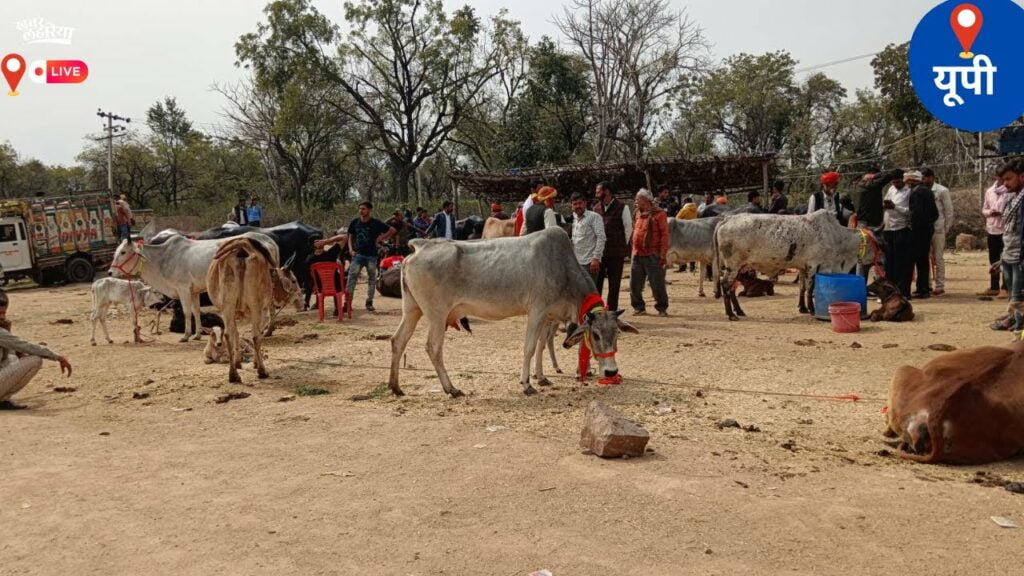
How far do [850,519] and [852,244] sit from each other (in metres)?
9.32

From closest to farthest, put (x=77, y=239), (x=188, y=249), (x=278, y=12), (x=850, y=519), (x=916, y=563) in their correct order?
(x=916, y=563), (x=850, y=519), (x=188, y=249), (x=77, y=239), (x=278, y=12)

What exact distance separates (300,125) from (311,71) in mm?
2695

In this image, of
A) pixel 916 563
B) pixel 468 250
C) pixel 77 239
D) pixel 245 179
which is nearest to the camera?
pixel 916 563

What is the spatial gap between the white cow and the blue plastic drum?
94 centimetres

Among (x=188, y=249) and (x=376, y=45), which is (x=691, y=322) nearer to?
(x=188, y=249)

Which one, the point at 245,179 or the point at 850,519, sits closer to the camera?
the point at 850,519

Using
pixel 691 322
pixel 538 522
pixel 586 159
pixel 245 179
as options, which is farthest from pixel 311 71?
pixel 538 522

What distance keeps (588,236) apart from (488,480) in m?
5.96

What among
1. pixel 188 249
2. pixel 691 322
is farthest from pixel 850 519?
pixel 188 249

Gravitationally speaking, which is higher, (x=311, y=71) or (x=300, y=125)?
(x=311, y=71)

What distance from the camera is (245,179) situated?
52.5m

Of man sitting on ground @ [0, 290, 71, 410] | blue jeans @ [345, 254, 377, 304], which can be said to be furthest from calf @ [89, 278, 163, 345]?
man sitting on ground @ [0, 290, 71, 410]

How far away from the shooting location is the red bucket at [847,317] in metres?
10.8

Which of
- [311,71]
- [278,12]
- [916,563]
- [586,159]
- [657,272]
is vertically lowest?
[916,563]
